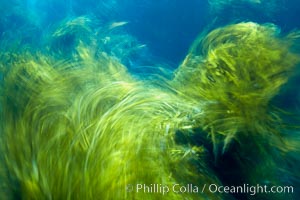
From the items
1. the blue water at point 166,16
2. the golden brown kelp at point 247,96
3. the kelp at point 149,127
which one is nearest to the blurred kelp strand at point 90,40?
the blue water at point 166,16

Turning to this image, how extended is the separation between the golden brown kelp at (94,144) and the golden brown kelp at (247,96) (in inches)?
8.9

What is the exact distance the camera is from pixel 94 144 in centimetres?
164

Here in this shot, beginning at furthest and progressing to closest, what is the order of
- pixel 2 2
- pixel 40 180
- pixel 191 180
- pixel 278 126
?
1. pixel 2 2
2. pixel 278 126
3. pixel 191 180
4. pixel 40 180

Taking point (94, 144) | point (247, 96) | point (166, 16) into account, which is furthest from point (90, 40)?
point (94, 144)

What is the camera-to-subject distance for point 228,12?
19.1ft

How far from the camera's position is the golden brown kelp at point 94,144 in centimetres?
148

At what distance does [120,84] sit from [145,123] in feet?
1.67

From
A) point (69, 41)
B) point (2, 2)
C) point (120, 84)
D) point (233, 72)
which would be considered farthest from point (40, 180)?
point (2, 2)

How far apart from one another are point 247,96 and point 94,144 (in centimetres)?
112

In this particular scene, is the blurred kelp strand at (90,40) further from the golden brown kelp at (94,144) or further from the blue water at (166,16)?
the golden brown kelp at (94,144)

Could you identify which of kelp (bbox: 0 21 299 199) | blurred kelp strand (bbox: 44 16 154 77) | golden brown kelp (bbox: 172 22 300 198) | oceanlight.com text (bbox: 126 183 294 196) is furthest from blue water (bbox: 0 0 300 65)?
oceanlight.com text (bbox: 126 183 294 196)

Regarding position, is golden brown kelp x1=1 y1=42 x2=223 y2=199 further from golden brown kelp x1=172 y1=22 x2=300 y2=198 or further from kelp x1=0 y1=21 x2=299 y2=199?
golden brown kelp x1=172 y1=22 x2=300 y2=198

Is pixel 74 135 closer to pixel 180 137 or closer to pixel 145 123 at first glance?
pixel 145 123

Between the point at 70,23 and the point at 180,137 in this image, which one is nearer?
the point at 180,137
